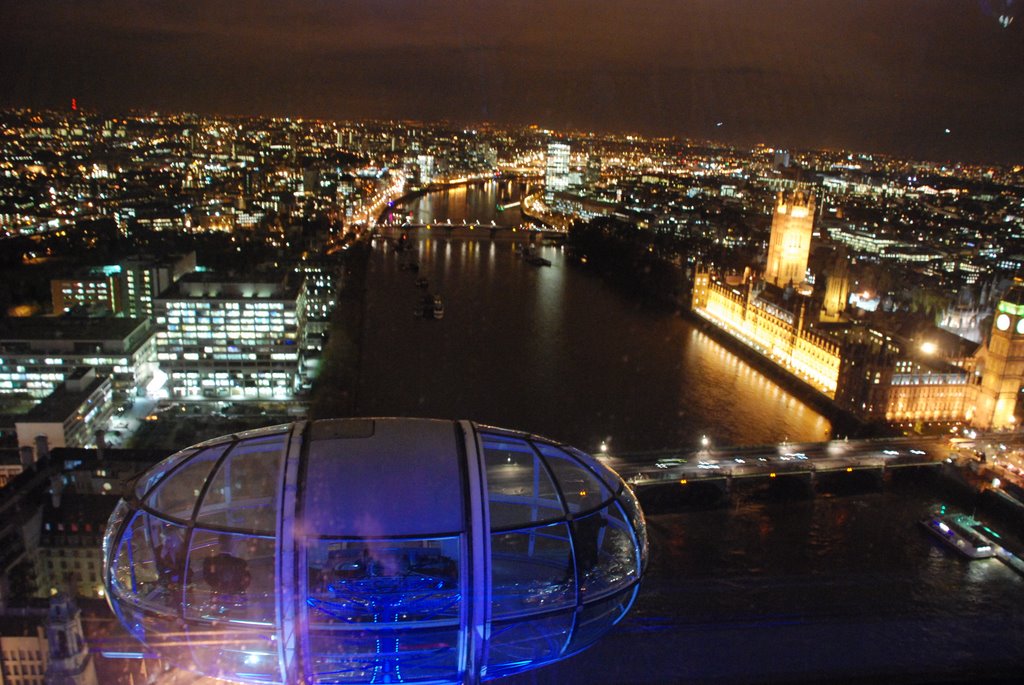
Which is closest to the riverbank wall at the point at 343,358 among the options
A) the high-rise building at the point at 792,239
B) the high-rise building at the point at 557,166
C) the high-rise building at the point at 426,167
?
the high-rise building at the point at 792,239

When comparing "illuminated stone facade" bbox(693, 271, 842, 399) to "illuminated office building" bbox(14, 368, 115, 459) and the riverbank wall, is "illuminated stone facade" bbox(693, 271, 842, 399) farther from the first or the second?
"illuminated office building" bbox(14, 368, 115, 459)

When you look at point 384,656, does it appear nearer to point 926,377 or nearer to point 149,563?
point 149,563

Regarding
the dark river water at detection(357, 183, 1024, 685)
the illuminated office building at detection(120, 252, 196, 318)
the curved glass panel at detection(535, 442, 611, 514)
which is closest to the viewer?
the curved glass panel at detection(535, 442, 611, 514)

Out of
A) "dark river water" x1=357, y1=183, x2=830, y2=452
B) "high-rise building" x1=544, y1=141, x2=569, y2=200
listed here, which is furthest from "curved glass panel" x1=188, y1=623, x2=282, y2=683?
"high-rise building" x1=544, y1=141, x2=569, y2=200

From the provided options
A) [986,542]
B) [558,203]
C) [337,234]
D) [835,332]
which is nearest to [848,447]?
[986,542]

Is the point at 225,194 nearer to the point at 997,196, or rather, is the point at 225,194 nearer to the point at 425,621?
the point at 997,196

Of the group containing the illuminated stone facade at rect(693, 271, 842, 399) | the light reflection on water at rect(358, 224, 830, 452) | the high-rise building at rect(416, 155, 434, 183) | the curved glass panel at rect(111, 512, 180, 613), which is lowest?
the light reflection on water at rect(358, 224, 830, 452)

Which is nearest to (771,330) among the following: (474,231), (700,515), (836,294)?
(836,294)
